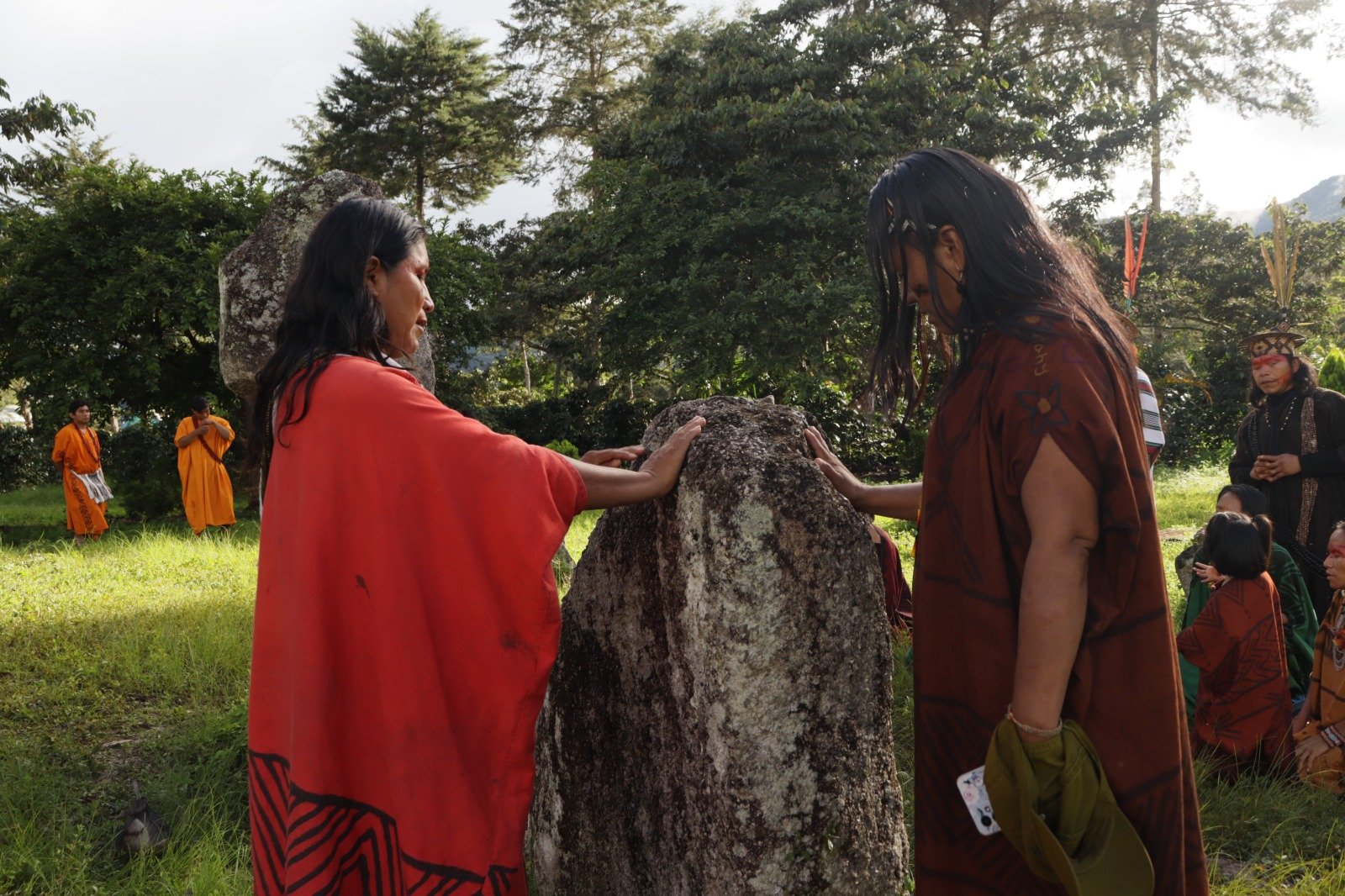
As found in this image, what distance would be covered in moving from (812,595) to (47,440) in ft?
76.3

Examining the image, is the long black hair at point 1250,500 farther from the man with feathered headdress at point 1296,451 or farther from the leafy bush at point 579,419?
the leafy bush at point 579,419

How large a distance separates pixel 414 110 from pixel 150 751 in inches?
846

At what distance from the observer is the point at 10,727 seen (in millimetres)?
4477

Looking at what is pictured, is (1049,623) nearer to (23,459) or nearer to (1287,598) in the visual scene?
(1287,598)

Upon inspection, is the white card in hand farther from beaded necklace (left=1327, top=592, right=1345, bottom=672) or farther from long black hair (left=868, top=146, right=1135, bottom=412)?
beaded necklace (left=1327, top=592, right=1345, bottom=672)

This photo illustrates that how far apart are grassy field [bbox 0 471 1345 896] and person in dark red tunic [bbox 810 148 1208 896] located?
1666mm

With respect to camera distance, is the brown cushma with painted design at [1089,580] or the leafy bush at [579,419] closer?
the brown cushma with painted design at [1089,580]

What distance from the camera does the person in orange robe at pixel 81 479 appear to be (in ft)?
35.1

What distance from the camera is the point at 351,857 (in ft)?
6.77

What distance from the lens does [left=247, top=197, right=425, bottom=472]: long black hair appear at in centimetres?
213

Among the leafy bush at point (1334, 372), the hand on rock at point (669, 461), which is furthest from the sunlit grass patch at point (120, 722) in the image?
the leafy bush at point (1334, 372)

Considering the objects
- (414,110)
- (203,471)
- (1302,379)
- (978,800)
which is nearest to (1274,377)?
(1302,379)

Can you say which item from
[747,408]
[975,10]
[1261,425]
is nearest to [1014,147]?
[975,10]

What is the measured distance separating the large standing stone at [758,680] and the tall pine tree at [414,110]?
21.7 metres
